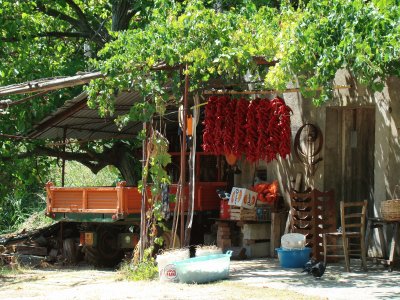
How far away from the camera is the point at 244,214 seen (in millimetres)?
16719

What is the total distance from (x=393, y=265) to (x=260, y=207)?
3.59 metres

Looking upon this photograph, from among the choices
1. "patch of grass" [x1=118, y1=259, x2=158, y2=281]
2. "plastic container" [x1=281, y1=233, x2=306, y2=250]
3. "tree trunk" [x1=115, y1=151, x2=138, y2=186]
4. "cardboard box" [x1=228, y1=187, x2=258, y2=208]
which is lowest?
"patch of grass" [x1=118, y1=259, x2=158, y2=281]

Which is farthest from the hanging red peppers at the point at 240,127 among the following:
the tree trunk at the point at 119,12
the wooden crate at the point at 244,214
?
the tree trunk at the point at 119,12

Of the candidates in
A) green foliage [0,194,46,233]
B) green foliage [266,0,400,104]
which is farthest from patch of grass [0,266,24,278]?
green foliage [0,194,46,233]

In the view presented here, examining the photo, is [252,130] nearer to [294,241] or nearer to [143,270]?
[294,241]

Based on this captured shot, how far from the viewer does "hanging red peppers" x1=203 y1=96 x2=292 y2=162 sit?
15.5 metres

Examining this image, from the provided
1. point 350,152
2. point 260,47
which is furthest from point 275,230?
point 260,47

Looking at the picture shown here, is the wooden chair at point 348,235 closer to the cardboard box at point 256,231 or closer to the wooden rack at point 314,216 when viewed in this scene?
the wooden rack at point 314,216

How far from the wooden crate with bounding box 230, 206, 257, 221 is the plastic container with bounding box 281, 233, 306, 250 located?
6.97 ft

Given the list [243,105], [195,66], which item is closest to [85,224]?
[243,105]

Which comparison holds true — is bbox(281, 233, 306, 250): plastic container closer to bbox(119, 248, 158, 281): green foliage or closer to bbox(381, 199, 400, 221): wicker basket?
bbox(381, 199, 400, 221): wicker basket

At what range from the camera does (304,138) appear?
1675 centimetres

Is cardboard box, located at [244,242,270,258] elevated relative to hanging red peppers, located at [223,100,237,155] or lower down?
lower down

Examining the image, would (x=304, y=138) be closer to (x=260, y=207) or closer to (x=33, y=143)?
(x=260, y=207)
